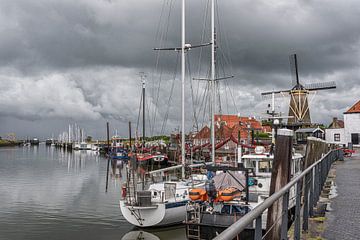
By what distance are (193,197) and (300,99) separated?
210ft

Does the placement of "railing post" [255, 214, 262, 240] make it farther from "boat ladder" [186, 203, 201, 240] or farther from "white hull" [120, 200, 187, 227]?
"white hull" [120, 200, 187, 227]

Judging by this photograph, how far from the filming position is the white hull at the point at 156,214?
19.1m

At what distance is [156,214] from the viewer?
63.0ft

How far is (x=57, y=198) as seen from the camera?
31.7 meters

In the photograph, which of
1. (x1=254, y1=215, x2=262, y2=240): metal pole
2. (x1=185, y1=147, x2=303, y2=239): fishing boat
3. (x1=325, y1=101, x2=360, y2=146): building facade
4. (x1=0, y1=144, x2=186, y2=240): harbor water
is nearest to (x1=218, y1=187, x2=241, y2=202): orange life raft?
(x1=185, y1=147, x2=303, y2=239): fishing boat

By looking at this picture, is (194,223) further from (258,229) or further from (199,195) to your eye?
(258,229)

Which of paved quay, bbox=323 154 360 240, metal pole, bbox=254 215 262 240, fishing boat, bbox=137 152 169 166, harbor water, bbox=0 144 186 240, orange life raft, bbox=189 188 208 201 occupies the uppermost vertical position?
metal pole, bbox=254 215 262 240

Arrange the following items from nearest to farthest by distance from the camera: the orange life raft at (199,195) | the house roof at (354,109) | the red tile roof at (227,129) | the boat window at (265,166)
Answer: the orange life raft at (199,195), the boat window at (265,166), the red tile roof at (227,129), the house roof at (354,109)

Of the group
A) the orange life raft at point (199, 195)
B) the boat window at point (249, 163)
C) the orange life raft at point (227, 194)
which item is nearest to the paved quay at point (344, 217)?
the orange life raft at point (227, 194)

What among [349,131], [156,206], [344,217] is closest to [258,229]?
[344,217]

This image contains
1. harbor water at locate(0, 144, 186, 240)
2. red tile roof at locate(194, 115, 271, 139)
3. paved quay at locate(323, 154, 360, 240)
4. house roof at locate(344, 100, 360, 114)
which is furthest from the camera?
house roof at locate(344, 100, 360, 114)

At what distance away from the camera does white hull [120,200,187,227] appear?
1911 cm

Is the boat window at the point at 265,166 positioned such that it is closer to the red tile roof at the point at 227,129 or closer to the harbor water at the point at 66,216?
the harbor water at the point at 66,216

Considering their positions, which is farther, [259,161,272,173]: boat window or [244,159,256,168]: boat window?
[244,159,256,168]: boat window
